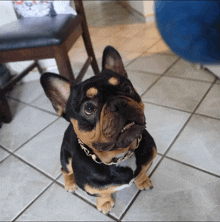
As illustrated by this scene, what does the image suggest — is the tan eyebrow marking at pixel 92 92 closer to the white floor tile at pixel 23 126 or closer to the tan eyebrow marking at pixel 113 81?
the tan eyebrow marking at pixel 113 81

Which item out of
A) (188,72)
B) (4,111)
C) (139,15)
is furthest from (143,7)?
(4,111)

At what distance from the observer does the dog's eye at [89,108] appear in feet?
2.37

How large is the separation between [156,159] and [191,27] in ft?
3.15

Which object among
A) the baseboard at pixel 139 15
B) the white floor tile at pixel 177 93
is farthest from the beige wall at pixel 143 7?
the white floor tile at pixel 177 93

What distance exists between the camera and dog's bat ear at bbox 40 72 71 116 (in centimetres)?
80

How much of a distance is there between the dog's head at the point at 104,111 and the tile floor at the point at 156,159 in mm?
384

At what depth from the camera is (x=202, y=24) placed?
0.22 metres

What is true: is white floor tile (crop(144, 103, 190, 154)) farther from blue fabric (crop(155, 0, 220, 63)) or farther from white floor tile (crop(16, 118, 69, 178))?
blue fabric (crop(155, 0, 220, 63))

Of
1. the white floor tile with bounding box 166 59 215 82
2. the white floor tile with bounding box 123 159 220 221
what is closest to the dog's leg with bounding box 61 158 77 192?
the white floor tile with bounding box 123 159 220 221

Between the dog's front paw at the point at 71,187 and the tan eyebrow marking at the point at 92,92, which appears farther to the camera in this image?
the dog's front paw at the point at 71,187

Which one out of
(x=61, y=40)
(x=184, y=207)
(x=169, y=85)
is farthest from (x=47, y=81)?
(x=169, y=85)

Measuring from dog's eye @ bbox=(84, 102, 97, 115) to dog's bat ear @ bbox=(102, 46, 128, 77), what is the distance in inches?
9.1

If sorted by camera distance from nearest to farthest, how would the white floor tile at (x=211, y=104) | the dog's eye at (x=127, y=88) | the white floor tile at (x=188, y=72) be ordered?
the dog's eye at (x=127, y=88) < the white floor tile at (x=211, y=104) < the white floor tile at (x=188, y=72)

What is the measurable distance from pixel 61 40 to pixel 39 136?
0.65 m
